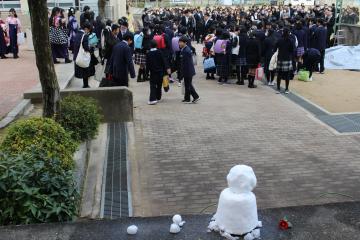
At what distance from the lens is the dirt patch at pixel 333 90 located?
1061 cm

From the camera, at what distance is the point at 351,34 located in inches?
764

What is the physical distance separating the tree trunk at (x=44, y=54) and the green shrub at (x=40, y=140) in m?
0.63

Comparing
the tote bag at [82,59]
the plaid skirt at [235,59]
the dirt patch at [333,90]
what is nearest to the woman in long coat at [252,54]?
the plaid skirt at [235,59]

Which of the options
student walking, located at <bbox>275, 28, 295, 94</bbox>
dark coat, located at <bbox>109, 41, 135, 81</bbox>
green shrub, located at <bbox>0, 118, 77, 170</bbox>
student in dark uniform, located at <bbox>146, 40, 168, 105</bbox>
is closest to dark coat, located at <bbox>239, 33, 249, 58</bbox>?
student walking, located at <bbox>275, 28, 295, 94</bbox>

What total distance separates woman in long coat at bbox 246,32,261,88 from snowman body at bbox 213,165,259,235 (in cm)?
967

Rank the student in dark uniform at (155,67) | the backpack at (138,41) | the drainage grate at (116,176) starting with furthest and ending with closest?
1. the backpack at (138,41)
2. the student in dark uniform at (155,67)
3. the drainage grate at (116,176)

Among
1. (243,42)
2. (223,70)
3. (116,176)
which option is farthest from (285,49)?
(116,176)

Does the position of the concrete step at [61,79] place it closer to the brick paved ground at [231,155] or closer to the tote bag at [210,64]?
the brick paved ground at [231,155]

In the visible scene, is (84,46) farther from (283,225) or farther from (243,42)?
(283,225)

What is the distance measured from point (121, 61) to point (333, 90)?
6.43 metres

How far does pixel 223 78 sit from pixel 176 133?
18.6 ft

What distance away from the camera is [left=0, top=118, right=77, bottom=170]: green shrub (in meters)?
4.51

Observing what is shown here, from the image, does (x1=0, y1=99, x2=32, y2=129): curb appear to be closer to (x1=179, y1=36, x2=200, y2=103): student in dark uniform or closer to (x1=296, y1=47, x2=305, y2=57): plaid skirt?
(x1=179, y1=36, x2=200, y2=103): student in dark uniform

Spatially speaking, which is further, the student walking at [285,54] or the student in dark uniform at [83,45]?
the student walking at [285,54]
